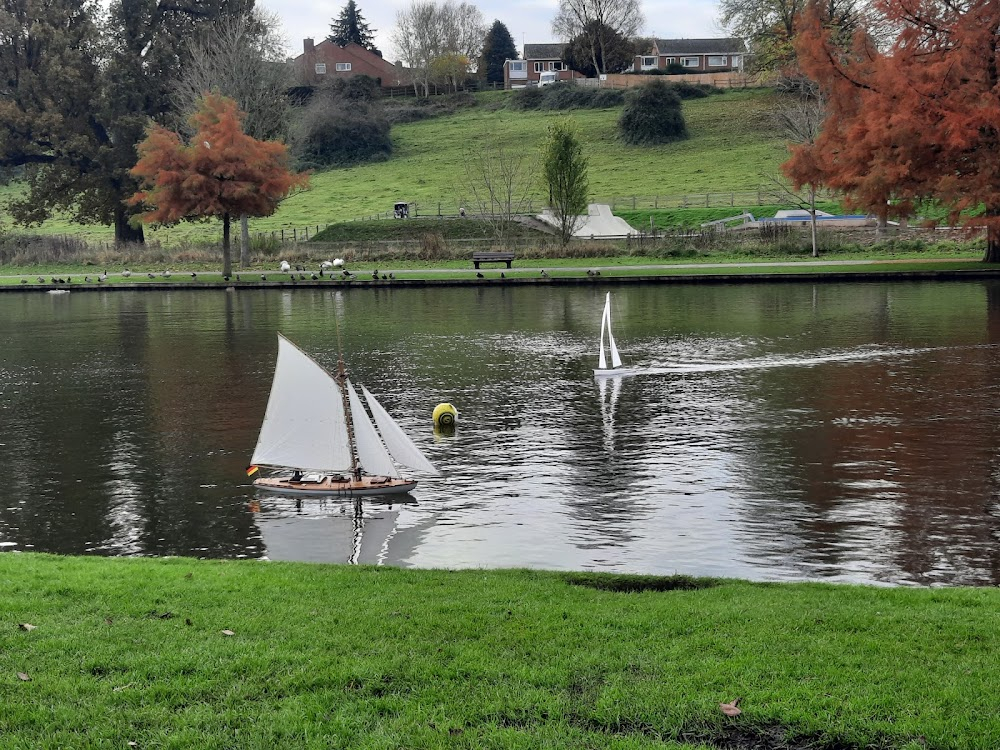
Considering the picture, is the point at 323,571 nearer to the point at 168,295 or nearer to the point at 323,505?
the point at 323,505

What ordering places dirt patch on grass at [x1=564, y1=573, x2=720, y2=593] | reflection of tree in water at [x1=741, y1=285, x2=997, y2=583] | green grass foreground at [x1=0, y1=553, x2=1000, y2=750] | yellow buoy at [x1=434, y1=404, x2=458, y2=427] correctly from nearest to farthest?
green grass foreground at [x1=0, y1=553, x2=1000, y2=750]
dirt patch on grass at [x1=564, y1=573, x2=720, y2=593]
reflection of tree in water at [x1=741, y1=285, x2=997, y2=583]
yellow buoy at [x1=434, y1=404, x2=458, y2=427]

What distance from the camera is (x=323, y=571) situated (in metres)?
11.0

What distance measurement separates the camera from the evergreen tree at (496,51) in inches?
5241

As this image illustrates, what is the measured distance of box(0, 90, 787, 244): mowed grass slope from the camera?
7756 cm

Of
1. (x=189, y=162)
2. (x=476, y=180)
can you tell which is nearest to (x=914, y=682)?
(x=189, y=162)

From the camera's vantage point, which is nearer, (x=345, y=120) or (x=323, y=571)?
(x=323, y=571)

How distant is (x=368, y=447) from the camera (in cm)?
1616

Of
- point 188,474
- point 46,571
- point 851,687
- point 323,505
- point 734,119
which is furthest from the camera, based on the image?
point 734,119

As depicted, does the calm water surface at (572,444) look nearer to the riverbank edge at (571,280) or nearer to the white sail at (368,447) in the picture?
the white sail at (368,447)

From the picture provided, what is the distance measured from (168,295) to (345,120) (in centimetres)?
A: 4968

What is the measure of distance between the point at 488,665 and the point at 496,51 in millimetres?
132707

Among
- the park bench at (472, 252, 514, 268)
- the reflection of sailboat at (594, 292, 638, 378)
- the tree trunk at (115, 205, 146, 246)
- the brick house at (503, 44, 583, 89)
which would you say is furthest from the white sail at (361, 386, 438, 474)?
the brick house at (503, 44, 583, 89)

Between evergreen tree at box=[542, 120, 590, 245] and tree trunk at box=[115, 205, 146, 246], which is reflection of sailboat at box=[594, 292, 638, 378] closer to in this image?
evergreen tree at box=[542, 120, 590, 245]

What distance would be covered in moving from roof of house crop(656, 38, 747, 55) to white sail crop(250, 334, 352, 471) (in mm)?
124085
